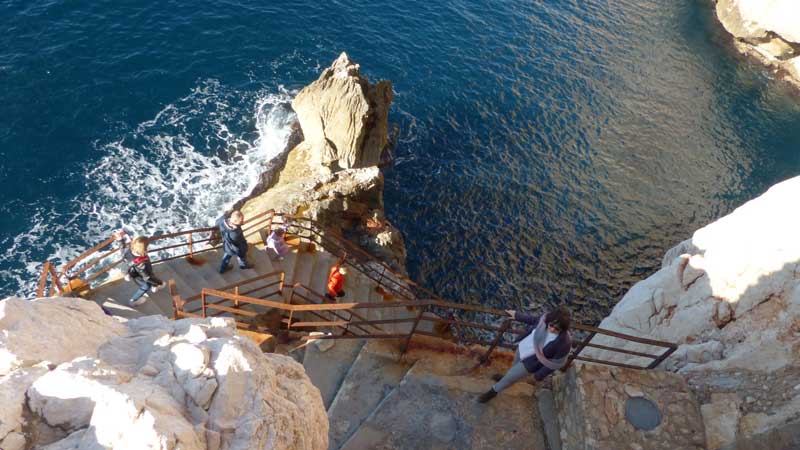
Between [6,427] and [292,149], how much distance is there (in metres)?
22.7

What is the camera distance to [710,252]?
11.7 m

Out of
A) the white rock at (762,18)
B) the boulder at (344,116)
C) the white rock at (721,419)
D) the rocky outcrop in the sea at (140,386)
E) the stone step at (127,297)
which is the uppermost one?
the white rock at (762,18)

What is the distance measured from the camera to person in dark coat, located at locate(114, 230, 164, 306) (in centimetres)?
1056

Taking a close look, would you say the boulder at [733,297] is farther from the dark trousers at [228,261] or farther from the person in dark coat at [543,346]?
the dark trousers at [228,261]

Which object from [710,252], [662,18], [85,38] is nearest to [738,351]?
[710,252]

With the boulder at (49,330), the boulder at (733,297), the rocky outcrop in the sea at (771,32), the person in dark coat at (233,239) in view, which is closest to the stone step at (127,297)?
the person in dark coat at (233,239)

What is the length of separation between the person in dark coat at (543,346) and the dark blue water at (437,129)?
44.8 feet

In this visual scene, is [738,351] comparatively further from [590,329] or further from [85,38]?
[85,38]

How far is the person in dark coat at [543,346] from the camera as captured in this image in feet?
23.1

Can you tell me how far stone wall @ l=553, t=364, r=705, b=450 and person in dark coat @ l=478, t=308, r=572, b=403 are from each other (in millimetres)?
893

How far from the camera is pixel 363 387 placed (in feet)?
29.4

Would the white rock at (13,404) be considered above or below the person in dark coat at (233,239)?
above

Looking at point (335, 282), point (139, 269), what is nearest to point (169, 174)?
point (139, 269)

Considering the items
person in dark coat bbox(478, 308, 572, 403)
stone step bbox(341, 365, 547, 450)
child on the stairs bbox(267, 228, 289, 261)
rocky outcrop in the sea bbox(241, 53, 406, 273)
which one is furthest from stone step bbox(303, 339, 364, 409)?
rocky outcrop in the sea bbox(241, 53, 406, 273)
